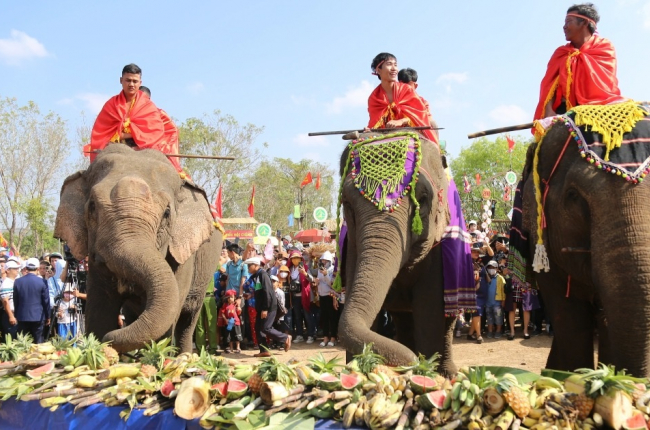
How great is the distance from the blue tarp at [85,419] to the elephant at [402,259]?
1.16 meters

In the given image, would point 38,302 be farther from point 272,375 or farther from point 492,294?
point 272,375

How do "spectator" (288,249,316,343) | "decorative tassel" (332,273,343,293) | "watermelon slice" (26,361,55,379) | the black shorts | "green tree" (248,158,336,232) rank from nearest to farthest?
"watermelon slice" (26,361,55,379) < "decorative tassel" (332,273,343,293) < the black shorts < "spectator" (288,249,316,343) < "green tree" (248,158,336,232)

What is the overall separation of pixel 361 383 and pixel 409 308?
2.79 m

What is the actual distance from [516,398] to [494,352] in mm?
9343

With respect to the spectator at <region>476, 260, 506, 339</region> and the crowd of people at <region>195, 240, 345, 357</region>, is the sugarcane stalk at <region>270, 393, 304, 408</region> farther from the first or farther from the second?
the spectator at <region>476, 260, 506, 339</region>

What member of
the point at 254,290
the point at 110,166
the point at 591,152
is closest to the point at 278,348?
the point at 254,290

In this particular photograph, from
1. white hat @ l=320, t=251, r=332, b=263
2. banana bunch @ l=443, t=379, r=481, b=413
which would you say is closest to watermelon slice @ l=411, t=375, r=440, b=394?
banana bunch @ l=443, t=379, r=481, b=413

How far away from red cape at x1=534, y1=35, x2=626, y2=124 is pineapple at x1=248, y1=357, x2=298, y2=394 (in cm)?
350

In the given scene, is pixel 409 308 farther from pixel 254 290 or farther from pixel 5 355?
pixel 254 290

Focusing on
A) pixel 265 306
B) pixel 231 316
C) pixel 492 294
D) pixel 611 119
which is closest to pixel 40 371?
pixel 611 119

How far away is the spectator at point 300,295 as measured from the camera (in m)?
14.7

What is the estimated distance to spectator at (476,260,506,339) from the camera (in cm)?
1348

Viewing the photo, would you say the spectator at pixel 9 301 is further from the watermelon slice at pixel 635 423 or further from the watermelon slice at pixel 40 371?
the watermelon slice at pixel 635 423

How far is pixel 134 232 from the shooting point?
20.4ft
